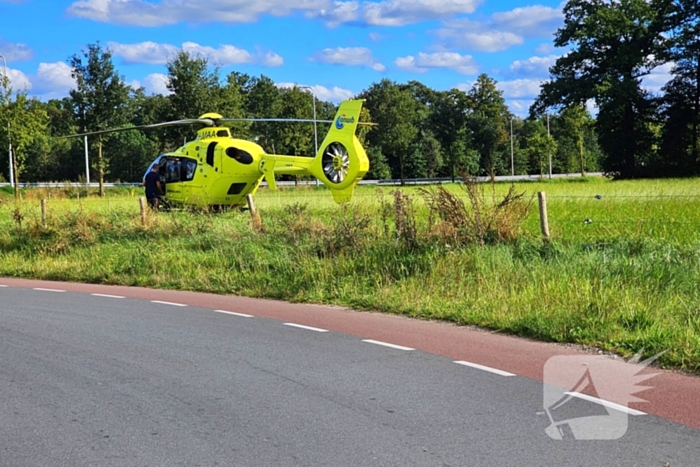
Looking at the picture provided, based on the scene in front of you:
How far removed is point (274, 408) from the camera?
627cm

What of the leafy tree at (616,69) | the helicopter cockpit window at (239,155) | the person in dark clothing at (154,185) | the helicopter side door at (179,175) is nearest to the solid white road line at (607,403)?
the helicopter cockpit window at (239,155)

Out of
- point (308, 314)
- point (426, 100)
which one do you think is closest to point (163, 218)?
point (308, 314)

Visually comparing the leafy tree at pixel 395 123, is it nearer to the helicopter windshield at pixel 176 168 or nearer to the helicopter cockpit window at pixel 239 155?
the helicopter windshield at pixel 176 168

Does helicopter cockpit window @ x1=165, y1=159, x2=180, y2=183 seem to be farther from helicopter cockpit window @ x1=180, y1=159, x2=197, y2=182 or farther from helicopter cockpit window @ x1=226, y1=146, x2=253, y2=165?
helicopter cockpit window @ x1=226, y1=146, x2=253, y2=165

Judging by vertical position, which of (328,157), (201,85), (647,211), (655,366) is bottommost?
(655,366)

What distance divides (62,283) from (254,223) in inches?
178

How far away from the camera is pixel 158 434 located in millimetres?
5672

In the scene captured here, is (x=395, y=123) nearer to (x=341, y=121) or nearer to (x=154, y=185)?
(x=154, y=185)

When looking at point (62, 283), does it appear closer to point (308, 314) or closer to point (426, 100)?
point (308, 314)

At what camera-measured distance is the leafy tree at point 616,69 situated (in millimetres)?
55281

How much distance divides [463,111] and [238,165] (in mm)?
48966

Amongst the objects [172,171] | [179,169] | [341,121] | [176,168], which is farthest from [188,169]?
[341,121]

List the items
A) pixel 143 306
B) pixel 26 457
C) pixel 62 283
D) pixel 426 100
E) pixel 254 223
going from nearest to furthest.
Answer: pixel 26 457 < pixel 143 306 < pixel 62 283 < pixel 254 223 < pixel 426 100

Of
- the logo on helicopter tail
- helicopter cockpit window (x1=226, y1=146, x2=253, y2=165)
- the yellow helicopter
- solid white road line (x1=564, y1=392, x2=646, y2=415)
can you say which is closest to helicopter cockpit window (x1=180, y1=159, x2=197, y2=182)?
the yellow helicopter
